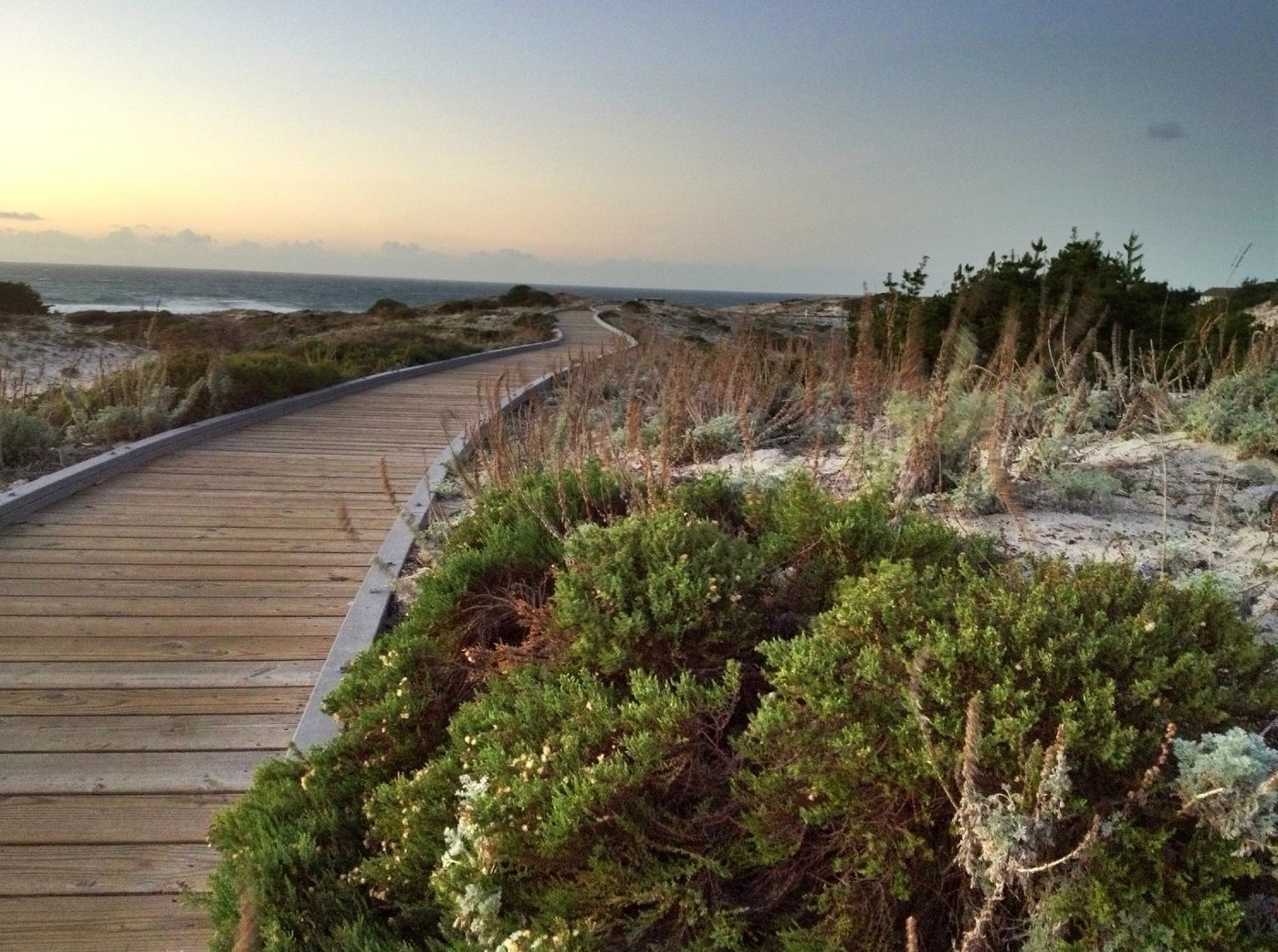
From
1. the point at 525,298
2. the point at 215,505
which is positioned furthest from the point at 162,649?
the point at 525,298

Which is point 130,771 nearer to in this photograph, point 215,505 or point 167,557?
point 167,557

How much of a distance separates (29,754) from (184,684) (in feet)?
1.77

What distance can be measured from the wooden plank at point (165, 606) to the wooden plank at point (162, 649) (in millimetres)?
255

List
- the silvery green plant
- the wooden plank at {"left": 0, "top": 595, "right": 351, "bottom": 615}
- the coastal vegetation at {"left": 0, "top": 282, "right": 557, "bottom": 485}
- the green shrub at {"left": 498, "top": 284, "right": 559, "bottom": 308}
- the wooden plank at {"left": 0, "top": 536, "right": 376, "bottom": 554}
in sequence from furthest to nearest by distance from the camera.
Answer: the green shrub at {"left": 498, "top": 284, "right": 559, "bottom": 308}
the coastal vegetation at {"left": 0, "top": 282, "right": 557, "bottom": 485}
the wooden plank at {"left": 0, "top": 536, "right": 376, "bottom": 554}
the wooden plank at {"left": 0, "top": 595, "right": 351, "bottom": 615}
the silvery green plant

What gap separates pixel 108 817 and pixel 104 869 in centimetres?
24

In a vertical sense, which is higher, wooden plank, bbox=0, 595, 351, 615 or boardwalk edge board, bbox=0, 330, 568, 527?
boardwalk edge board, bbox=0, 330, 568, 527

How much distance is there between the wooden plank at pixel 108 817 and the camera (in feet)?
7.98

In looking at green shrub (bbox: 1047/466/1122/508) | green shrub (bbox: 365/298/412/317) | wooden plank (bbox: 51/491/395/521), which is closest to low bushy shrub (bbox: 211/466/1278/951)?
green shrub (bbox: 1047/466/1122/508)

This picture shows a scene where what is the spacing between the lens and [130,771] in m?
2.72

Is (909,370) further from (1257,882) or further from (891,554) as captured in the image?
(1257,882)

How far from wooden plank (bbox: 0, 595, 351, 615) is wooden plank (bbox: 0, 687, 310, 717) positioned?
2.20 feet

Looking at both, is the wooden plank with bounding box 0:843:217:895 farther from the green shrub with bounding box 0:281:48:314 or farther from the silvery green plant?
the green shrub with bounding box 0:281:48:314

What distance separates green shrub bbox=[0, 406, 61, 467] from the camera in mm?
5957

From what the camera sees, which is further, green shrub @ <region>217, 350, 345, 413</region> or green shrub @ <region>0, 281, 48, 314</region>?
green shrub @ <region>0, 281, 48, 314</region>
